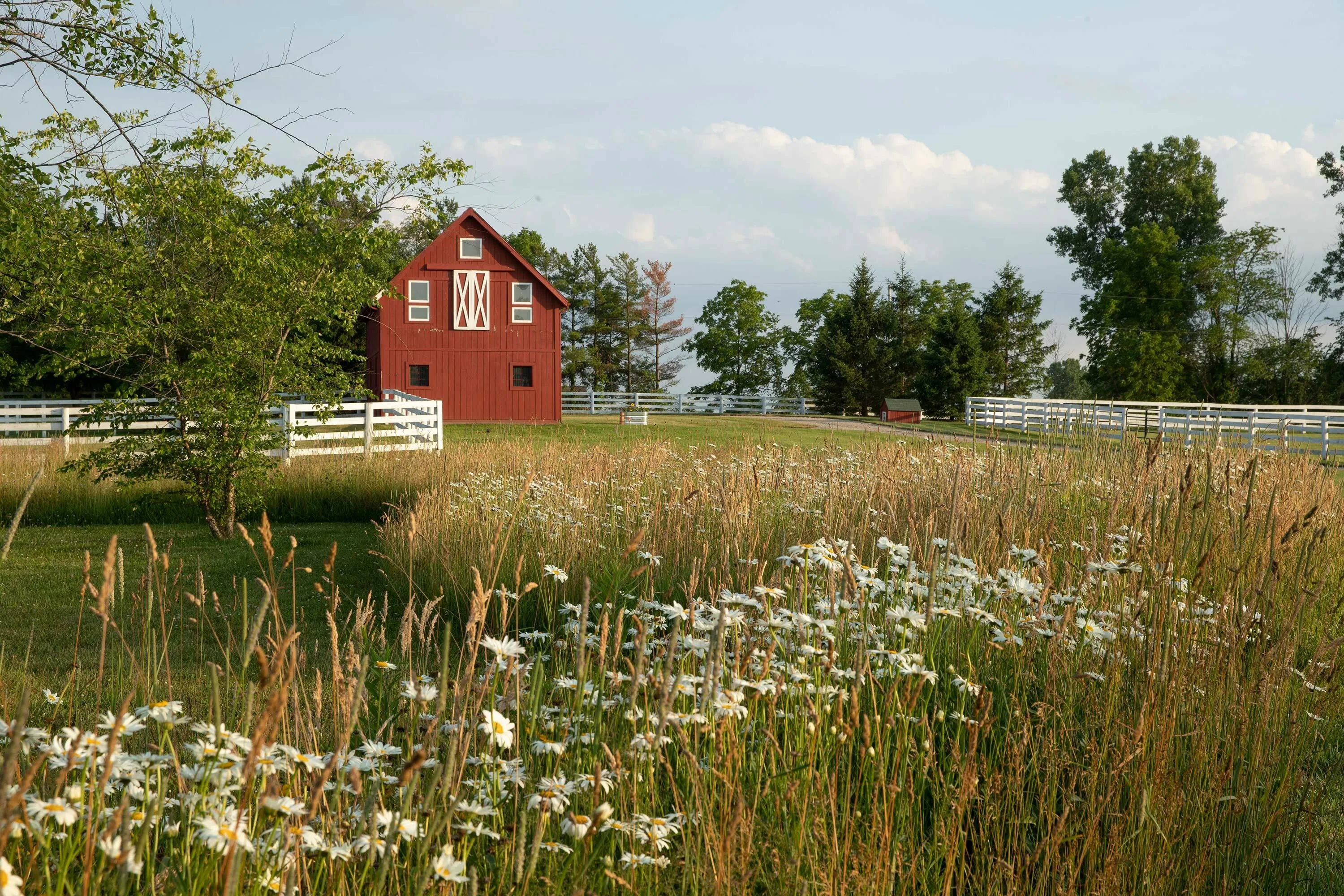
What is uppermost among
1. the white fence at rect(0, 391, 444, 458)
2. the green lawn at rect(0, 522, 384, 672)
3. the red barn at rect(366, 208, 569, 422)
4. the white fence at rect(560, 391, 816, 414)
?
the red barn at rect(366, 208, 569, 422)

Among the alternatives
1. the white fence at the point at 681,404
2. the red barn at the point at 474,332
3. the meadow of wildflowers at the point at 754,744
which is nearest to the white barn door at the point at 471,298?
the red barn at the point at 474,332

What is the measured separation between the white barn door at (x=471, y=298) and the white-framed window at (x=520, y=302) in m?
0.83

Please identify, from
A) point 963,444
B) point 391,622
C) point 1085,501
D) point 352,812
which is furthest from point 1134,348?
point 352,812

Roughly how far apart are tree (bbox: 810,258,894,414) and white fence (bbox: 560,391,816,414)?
2.51m

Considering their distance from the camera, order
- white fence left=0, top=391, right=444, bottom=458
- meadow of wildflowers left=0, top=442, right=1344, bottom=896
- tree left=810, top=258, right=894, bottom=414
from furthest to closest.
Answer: tree left=810, top=258, right=894, bottom=414
white fence left=0, top=391, right=444, bottom=458
meadow of wildflowers left=0, top=442, right=1344, bottom=896

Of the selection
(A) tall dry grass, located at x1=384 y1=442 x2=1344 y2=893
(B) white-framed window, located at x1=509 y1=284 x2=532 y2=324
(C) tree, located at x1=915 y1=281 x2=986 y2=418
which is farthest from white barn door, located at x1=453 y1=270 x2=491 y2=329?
(A) tall dry grass, located at x1=384 y1=442 x2=1344 y2=893

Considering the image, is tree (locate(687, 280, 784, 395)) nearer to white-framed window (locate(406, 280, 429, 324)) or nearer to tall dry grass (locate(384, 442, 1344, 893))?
white-framed window (locate(406, 280, 429, 324))

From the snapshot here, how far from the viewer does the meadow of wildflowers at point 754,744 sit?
1739mm

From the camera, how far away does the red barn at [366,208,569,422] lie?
33031 mm

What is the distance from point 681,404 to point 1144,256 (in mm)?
22486

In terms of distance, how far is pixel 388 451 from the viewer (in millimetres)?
13867

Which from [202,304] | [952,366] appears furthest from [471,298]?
[202,304]

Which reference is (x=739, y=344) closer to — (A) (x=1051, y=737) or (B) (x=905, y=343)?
(B) (x=905, y=343)

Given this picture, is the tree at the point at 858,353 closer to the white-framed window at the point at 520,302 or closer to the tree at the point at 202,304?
the white-framed window at the point at 520,302
